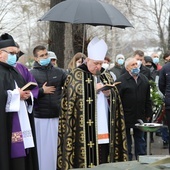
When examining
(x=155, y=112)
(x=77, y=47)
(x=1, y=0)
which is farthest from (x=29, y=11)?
(x=155, y=112)

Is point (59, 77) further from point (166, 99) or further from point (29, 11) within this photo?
point (29, 11)

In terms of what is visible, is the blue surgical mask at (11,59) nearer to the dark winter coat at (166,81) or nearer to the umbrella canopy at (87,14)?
the umbrella canopy at (87,14)

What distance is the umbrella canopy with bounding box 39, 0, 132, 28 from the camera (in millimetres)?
5820

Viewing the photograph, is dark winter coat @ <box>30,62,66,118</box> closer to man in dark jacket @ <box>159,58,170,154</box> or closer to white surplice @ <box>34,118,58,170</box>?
white surplice @ <box>34,118,58,170</box>

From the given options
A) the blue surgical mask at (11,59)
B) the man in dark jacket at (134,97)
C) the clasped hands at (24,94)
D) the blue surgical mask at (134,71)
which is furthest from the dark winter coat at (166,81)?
the blue surgical mask at (11,59)

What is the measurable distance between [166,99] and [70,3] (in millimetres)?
2562

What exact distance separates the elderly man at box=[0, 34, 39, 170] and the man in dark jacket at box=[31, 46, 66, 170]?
1.08 metres

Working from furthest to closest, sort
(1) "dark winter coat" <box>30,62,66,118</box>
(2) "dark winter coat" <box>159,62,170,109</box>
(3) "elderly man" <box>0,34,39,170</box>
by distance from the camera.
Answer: (2) "dark winter coat" <box>159,62,170,109</box>, (1) "dark winter coat" <box>30,62,66,118</box>, (3) "elderly man" <box>0,34,39,170</box>

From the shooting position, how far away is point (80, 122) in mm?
5496

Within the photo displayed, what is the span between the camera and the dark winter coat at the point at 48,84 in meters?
6.57

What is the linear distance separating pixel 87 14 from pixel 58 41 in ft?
17.4

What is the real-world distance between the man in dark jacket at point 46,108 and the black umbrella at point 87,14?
716 mm

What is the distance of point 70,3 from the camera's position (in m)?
6.20

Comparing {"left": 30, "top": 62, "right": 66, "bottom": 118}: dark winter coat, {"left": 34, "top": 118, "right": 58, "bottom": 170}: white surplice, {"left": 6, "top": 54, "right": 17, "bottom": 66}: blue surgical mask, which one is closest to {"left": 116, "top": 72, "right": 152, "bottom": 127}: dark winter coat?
{"left": 30, "top": 62, "right": 66, "bottom": 118}: dark winter coat
